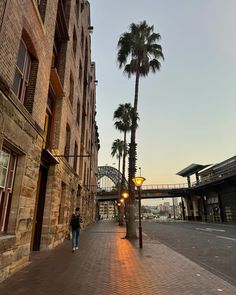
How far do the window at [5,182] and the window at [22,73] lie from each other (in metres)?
2.21

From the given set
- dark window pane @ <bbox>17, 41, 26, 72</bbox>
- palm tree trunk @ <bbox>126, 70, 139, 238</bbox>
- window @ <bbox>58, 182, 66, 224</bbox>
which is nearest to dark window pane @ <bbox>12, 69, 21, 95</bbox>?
dark window pane @ <bbox>17, 41, 26, 72</bbox>

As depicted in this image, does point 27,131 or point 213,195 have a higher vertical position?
point 213,195

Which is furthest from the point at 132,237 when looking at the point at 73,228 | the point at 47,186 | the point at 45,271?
the point at 45,271

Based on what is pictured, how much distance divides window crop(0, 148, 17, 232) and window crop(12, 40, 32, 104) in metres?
2.21

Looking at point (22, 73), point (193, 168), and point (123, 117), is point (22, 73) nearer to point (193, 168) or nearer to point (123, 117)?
point (123, 117)

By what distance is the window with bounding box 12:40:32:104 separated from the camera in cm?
716

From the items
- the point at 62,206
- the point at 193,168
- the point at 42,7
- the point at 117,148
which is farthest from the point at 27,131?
the point at 193,168

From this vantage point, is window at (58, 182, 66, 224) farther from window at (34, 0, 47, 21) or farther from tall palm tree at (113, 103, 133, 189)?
tall palm tree at (113, 103, 133, 189)

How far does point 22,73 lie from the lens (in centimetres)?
736

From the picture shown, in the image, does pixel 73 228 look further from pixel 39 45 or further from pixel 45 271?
pixel 39 45

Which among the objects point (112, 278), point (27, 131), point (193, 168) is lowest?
point (112, 278)

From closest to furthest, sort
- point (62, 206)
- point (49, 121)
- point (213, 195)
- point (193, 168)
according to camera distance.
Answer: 1. point (49, 121)
2. point (62, 206)
3. point (213, 195)
4. point (193, 168)

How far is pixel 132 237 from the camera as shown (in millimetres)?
14992

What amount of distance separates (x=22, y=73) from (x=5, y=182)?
12.0 ft
